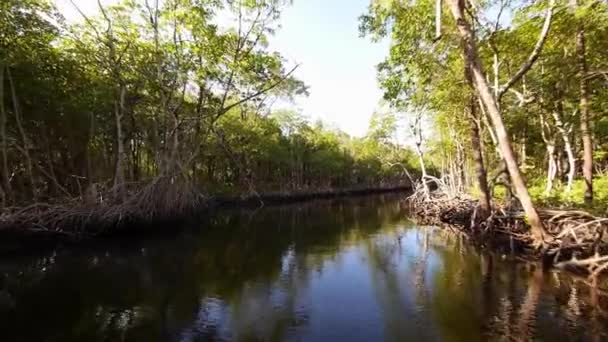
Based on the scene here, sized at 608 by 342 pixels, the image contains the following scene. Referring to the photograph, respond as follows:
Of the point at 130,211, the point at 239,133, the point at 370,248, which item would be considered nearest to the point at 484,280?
the point at 370,248

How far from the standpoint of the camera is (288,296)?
9148 millimetres

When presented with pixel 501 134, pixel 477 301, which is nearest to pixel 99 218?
pixel 477 301

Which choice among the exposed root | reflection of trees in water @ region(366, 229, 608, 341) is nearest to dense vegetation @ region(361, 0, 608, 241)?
reflection of trees in water @ region(366, 229, 608, 341)

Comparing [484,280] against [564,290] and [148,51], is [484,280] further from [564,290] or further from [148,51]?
[148,51]

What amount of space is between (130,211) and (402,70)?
12.9 metres

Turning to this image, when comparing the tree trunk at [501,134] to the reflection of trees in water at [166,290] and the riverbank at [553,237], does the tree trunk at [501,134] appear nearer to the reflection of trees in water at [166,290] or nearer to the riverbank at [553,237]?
the riverbank at [553,237]

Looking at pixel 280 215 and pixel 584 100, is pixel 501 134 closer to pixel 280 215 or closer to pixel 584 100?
pixel 584 100

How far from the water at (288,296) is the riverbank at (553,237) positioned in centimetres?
58

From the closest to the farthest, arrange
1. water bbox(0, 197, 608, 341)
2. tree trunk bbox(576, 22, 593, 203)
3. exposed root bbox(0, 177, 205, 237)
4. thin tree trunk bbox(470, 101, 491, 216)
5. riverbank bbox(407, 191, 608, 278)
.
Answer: water bbox(0, 197, 608, 341) < riverbank bbox(407, 191, 608, 278) < tree trunk bbox(576, 22, 593, 203) < exposed root bbox(0, 177, 205, 237) < thin tree trunk bbox(470, 101, 491, 216)

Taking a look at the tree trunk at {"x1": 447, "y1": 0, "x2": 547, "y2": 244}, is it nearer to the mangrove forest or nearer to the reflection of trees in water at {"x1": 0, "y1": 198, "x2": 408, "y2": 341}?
the mangrove forest

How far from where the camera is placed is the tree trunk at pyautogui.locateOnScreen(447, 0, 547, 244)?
10031 mm

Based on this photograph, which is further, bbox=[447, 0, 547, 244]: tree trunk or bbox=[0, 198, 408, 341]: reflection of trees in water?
bbox=[447, 0, 547, 244]: tree trunk

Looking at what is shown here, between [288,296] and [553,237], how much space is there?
7.11 metres

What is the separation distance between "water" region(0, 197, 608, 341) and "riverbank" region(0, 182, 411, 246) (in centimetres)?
124
